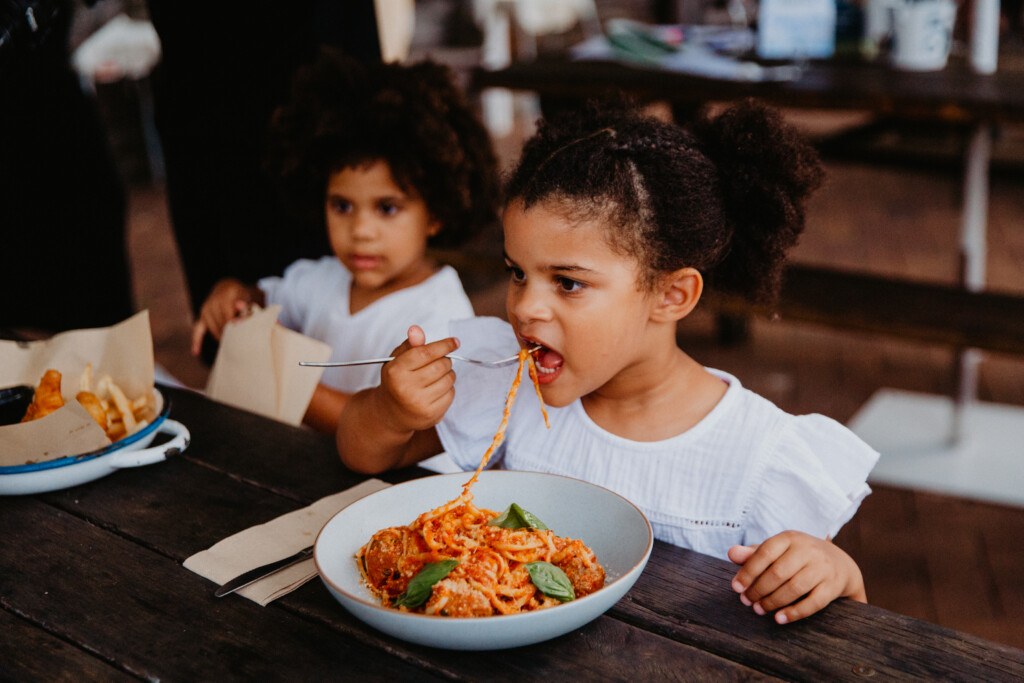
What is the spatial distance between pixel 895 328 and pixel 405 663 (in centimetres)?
194

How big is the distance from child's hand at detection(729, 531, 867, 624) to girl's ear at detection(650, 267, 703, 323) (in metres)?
0.39

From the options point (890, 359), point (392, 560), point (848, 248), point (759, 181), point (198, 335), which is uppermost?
point (759, 181)

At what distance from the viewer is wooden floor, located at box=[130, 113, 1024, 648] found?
7.77 ft

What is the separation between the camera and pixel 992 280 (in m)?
4.39

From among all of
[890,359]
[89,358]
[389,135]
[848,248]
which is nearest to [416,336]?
[89,358]

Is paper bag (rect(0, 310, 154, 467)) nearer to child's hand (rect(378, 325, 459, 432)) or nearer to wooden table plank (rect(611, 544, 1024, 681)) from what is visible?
child's hand (rect(378, 325, 459, 432))

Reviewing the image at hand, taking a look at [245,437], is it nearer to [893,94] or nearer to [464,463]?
[464,463]

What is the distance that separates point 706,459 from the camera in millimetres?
1308

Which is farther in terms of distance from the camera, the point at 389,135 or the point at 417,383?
the point at 389,135

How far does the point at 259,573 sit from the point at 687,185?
0.75m

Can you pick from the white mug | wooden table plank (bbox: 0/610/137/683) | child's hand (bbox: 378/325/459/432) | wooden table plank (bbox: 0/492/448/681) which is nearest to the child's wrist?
child's hand (bbox: 378/325/459/432)

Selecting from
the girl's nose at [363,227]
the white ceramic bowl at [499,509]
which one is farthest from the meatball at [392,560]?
the girl's nose at [363,227]

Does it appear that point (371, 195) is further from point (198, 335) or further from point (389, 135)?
point (198, 335)

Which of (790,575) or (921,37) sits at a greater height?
(921,37)
